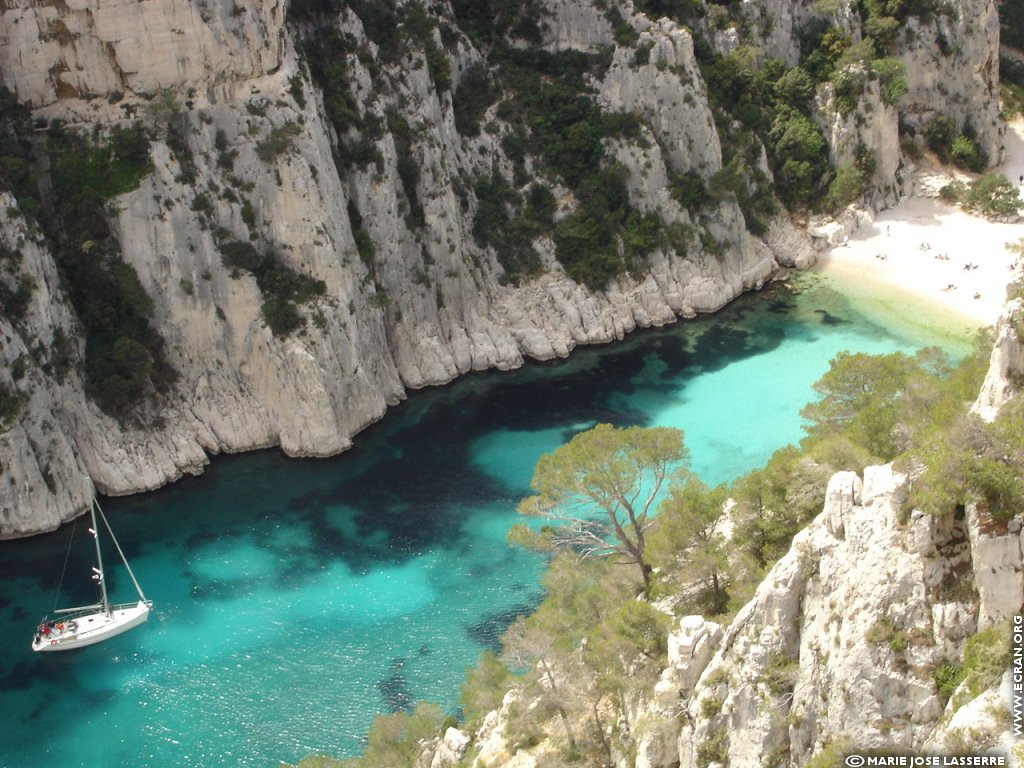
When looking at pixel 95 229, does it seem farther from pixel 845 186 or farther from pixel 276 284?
pixel 845 186

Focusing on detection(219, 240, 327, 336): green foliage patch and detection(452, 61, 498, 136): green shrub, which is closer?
detection(219, 240, 327, 336): green foliage patch

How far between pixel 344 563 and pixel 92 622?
28.7ft

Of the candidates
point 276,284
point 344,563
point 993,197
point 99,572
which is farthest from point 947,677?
point 993,197

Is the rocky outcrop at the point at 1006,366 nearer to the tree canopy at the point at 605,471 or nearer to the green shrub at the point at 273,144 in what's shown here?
the tree canopy at the point at 605,471

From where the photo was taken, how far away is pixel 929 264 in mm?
58062

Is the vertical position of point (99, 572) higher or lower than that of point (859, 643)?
lower

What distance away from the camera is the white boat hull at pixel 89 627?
111ft

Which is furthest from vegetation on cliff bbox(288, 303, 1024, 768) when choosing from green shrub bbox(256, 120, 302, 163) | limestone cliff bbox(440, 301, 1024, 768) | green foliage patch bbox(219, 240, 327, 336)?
green shrub bbox(256, 120, 302, 163)

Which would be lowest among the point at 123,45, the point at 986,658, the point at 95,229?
the point at 986,658

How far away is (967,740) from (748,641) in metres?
4.73

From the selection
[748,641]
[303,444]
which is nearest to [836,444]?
[748,641]

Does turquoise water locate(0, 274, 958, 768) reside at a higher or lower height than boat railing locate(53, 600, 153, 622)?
lower

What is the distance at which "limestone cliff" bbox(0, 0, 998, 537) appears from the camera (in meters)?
40.8

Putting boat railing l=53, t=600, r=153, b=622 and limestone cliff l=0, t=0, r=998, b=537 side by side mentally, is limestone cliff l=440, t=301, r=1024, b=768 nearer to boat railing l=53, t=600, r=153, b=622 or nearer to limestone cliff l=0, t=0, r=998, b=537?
boat railing l=53, t=600, r=153, b=622
